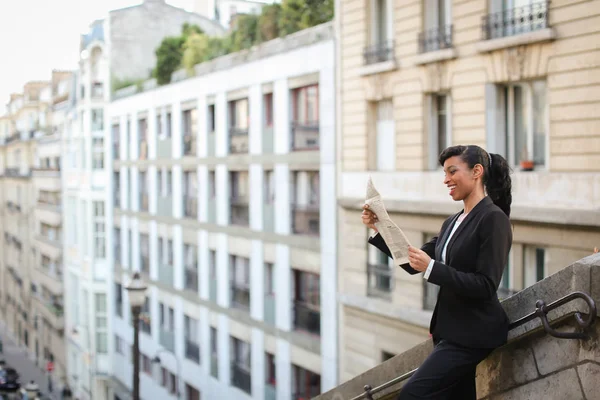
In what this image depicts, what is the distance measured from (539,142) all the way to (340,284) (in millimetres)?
7599

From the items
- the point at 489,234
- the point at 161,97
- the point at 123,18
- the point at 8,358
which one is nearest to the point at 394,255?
the point at 489,234

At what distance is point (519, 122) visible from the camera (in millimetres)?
16062

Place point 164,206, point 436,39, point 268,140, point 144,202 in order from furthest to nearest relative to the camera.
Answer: point 144,202, point 164,206, point 268,140, point 436,39

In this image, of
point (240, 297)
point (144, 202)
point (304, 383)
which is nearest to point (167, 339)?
point (144, 202)

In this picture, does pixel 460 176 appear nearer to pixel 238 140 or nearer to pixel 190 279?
pixel 238 140

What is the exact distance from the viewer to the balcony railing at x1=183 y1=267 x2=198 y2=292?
3206 centimetres

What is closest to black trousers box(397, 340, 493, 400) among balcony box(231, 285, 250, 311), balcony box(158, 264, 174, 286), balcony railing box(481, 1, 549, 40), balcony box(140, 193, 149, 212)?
balcony railing box(481, 1, 549, 40)

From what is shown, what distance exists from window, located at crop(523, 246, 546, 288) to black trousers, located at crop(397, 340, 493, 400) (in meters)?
11.1

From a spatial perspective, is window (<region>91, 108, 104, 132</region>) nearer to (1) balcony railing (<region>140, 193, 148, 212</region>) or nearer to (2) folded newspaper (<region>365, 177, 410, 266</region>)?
(1) balcony railing (<region>140, 193, 148, 212</region>)

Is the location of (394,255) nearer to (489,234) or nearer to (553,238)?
(489,234)

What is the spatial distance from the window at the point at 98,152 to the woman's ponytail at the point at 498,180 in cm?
3996

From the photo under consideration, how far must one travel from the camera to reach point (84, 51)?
→ 4481 cm

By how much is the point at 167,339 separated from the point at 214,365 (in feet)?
18.0

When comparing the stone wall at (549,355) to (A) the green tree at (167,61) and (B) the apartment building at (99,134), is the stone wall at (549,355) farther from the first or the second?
(B) the apartment building at (99,134)
